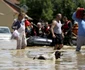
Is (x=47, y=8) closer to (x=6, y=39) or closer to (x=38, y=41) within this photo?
(x=6, y=39)

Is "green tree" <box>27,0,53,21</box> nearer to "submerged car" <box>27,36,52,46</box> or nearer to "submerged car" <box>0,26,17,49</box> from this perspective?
"submerged car" <box>0,26,17,49</box>

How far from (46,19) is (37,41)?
4555 centimetres

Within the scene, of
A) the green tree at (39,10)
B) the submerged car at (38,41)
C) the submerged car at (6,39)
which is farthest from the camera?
the green tree at (39,10)

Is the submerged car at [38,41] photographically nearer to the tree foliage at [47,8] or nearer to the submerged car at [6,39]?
the submerged car at [6,39]

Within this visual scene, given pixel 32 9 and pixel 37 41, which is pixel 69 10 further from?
pixel 37 41

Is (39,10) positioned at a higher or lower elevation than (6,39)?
higher

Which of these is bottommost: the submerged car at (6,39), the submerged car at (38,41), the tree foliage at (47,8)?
the submerged car at (38,41)

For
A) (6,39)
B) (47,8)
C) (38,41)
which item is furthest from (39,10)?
(38,41)

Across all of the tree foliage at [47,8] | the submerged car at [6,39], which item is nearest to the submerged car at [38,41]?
the submerged car at [6,39]

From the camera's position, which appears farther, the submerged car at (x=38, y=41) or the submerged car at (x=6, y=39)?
the submerged car at (x=38, y=41)

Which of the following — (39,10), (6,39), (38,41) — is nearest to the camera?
(38,41)

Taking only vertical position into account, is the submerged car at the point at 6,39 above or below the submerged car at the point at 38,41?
above

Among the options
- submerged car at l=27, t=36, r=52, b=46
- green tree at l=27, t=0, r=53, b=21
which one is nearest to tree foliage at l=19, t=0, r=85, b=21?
green tree at l=27, t=0, r=53, b=21

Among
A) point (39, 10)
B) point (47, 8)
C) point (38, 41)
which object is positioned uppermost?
point (47, 8)
